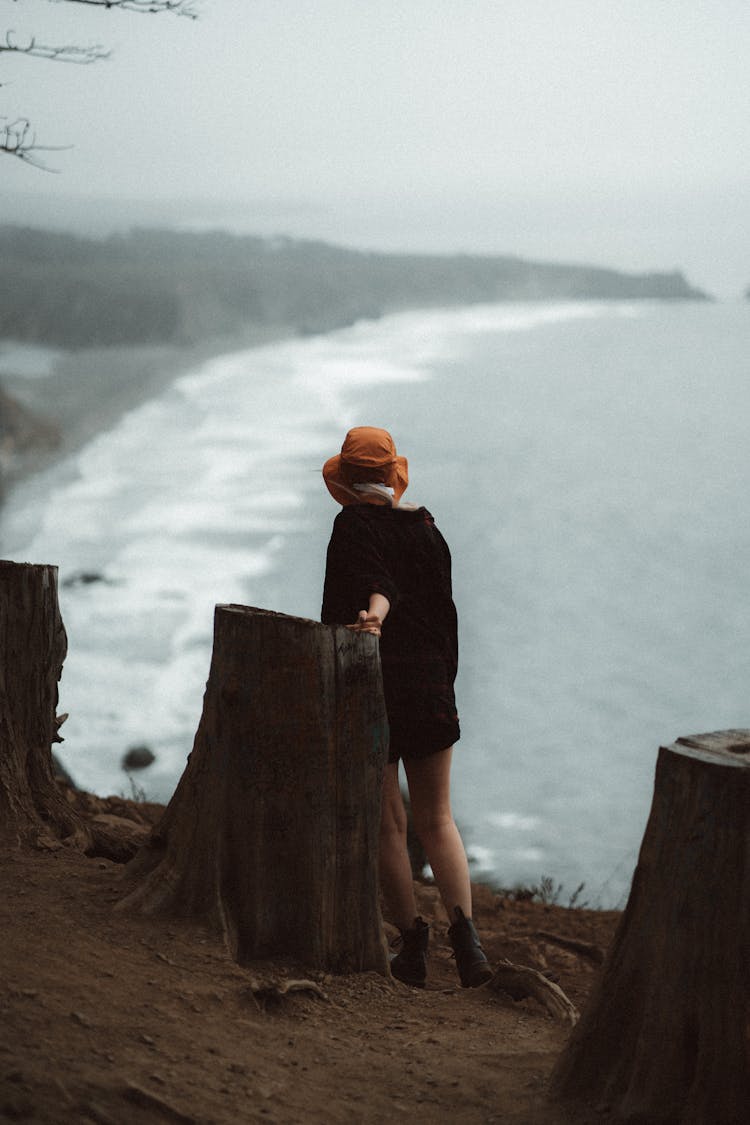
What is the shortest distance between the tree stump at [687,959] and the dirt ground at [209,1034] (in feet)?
0.58

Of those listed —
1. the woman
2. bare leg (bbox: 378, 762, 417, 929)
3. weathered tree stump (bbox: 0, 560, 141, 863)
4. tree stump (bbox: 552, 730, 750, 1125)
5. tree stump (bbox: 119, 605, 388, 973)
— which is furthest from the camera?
weathered tree stump (bbox: 0, 560, 141, 863)

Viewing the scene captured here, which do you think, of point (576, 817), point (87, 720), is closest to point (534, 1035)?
point (87, 720)

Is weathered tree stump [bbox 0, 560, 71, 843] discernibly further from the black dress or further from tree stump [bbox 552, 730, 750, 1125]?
tree stump [bbox 552, 730, 750, 1125]

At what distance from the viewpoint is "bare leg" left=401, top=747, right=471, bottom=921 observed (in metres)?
4.05

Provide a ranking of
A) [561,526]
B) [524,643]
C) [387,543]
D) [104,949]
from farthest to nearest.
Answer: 1. [561,526]
2. [524,643]
3. [387,543]
4. [104,949]

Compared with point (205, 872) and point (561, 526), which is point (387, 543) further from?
point (561, 526)

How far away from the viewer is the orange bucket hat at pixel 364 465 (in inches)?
155

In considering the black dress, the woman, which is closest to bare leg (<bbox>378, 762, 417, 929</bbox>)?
the woman

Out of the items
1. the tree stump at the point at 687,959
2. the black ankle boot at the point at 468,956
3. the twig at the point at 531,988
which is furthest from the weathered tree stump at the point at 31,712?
the tree stump at the point at 687,959

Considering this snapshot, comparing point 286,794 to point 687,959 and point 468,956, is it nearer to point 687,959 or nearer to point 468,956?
point 468,956

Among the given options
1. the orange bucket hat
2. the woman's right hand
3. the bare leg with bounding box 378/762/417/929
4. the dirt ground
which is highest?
the orange bucket hat

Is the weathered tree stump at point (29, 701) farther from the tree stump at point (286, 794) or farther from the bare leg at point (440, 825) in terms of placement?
the bare leg at point (440, 825)

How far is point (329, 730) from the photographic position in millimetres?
3664

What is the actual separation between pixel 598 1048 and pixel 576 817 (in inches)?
1274
